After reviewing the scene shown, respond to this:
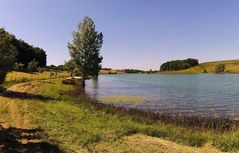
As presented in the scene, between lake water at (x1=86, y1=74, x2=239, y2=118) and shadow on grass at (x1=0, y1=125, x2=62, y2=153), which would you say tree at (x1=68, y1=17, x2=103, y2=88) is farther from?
shadow on grass at (x1=0, y1=125, x2=62, y2=153)

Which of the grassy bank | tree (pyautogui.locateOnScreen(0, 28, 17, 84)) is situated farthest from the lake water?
tree (pyautogui.locateOnScreen(0, 28, 17, 84))

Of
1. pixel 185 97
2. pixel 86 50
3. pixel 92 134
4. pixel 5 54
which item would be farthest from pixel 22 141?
pixel 86 50

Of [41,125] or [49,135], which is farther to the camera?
[41,125]

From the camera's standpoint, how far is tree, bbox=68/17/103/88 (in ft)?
219

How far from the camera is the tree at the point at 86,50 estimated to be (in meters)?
66.7

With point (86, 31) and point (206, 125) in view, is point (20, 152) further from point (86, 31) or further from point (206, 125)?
point (86, 31)

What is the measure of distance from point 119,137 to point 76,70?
53.1 meters

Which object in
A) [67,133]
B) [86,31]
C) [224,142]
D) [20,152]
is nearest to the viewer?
[20,152]

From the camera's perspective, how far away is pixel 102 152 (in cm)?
1307

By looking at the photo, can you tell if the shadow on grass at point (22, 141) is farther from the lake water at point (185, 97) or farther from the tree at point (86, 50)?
the tree at point (86, 50)

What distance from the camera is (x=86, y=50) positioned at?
66812mm

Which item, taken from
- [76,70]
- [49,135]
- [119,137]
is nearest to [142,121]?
[119,137]

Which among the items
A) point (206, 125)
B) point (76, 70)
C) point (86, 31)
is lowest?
point (206, 125)

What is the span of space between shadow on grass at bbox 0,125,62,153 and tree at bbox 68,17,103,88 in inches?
1947
